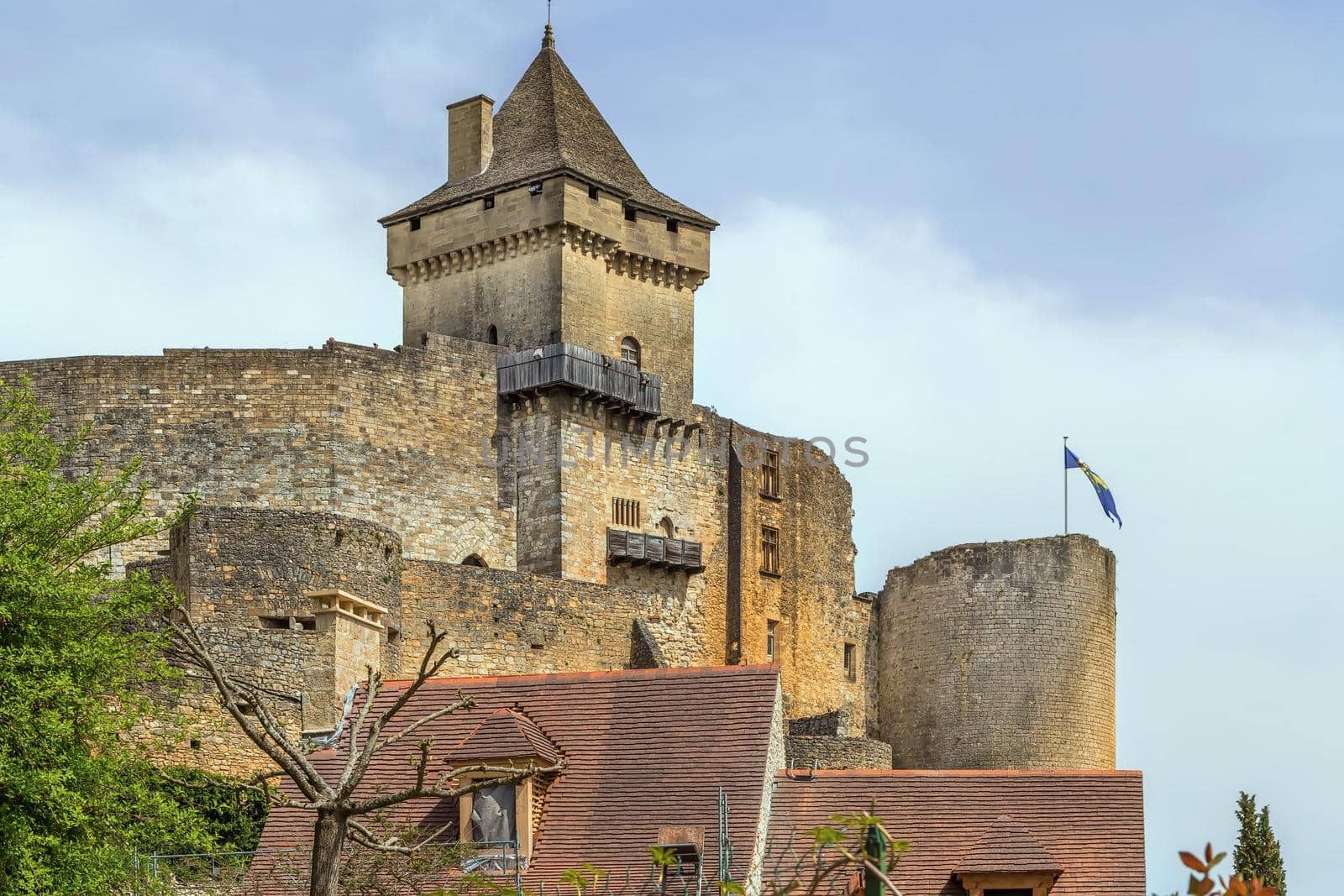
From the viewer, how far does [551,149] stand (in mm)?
49719

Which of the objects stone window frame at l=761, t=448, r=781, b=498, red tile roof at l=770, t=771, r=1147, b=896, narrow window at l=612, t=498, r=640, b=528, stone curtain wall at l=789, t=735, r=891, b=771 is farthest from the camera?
stone window frame at l=761, t=448, r=781, b=498

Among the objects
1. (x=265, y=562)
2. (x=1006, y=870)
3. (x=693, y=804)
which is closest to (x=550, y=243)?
(x=265, y=562)

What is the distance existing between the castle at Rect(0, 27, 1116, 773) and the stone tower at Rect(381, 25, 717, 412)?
54 mm

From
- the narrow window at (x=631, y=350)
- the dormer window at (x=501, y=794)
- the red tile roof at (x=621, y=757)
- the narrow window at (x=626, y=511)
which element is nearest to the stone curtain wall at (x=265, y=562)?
the red tile roof at (x=621, y=757)

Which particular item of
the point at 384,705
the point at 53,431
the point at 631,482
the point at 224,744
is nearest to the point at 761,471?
the point at 631,482

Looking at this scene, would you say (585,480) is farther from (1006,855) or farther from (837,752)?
(1006,855)

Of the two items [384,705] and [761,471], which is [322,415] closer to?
[761,471]

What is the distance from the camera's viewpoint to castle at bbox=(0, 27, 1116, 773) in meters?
44.7

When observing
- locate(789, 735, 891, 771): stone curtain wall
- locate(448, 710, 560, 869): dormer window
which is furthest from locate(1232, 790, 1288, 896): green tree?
locate(448, 710, 560, 869): dormer window

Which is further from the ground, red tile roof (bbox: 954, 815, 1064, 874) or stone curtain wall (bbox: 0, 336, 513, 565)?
stone curtain wall (bbox: 0, 336, 513, 565)

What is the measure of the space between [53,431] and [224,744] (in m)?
14.7

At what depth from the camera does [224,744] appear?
31.7 m

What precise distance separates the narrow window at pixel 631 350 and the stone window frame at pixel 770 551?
4.27m

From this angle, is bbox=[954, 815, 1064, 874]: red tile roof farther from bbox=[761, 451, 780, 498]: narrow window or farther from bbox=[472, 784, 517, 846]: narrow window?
bbox=[761, 451, 780, 498]: narrow window
